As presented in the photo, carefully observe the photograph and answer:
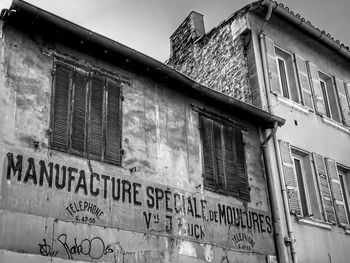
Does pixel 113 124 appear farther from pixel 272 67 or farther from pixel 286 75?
pixel 286 75

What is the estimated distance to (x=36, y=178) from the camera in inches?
263

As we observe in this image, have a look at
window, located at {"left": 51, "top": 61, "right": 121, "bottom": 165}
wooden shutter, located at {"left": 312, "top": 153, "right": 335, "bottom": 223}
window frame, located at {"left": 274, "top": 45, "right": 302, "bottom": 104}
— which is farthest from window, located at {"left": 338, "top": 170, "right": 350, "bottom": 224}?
window, located at {"left": 51, "top": 61, "right": 121, "bottom": 165}

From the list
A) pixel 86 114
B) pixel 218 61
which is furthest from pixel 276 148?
pixel 86 114

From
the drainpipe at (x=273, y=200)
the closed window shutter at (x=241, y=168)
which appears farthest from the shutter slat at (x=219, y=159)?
the drainpipe at (x=273, y=200)

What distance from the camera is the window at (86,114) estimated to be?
7348 mm

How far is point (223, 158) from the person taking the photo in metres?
9.55

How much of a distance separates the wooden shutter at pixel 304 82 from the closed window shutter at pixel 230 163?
10.2 ft

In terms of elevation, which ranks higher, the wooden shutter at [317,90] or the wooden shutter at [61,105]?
the wooden shutter at [317,90]

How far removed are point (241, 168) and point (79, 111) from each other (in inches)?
148

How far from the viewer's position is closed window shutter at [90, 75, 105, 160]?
7637 mm

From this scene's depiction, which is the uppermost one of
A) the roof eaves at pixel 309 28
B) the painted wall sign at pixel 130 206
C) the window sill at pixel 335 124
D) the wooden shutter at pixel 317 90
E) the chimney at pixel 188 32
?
the chimney at pixel 188 32

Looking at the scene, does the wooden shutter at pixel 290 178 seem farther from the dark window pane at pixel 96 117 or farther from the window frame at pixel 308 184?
the dark window pane at pixel 96 117

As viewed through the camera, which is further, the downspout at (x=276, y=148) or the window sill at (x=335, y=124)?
the window sill at (x=335, y=124)

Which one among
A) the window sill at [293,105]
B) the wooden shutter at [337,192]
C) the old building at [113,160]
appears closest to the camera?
the old building at [113,160]
